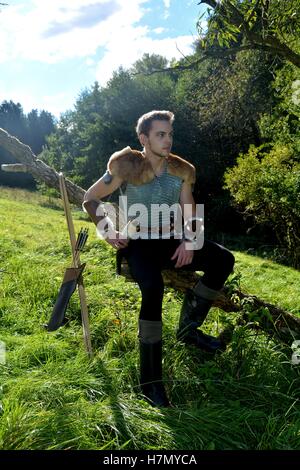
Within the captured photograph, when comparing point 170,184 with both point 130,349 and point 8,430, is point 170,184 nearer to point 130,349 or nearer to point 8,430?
point 130,349

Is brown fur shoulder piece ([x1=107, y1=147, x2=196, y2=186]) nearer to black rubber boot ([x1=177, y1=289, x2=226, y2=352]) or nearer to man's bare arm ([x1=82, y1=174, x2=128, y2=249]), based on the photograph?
man's bare arm ([x1=82, y1=174, x2=128, y2=249])

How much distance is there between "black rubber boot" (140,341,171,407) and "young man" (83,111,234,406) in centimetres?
53

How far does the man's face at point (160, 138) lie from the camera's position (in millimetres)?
3580

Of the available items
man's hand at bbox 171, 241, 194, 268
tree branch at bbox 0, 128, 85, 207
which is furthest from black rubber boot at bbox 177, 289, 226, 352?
tree branch at bbox 0, 128, 85, 207

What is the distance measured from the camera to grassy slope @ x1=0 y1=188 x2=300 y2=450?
2520 millimetres

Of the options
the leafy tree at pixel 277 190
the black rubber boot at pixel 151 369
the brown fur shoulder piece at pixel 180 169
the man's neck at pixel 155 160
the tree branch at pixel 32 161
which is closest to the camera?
the black rubber boot at pixel 151 369

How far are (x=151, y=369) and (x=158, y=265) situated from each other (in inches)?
30.0

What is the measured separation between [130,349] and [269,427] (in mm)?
1337

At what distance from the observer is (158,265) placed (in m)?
3.41

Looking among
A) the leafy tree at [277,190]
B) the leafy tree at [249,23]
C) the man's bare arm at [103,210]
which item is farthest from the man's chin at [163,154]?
the leafy tree at [277,190]

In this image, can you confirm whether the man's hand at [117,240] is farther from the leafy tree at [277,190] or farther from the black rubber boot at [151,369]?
the leafy tree at [277,190]
